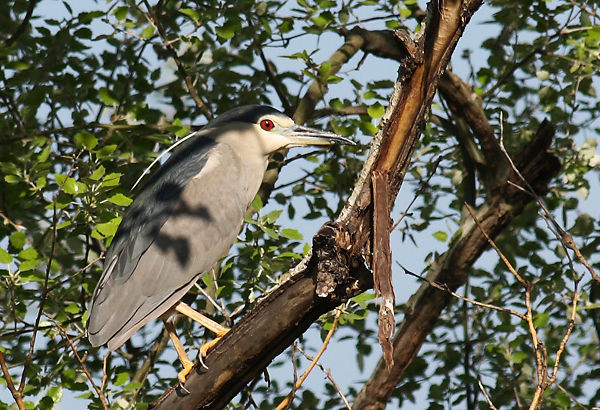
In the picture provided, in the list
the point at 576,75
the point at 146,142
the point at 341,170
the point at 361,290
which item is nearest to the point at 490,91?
the point at 576,75

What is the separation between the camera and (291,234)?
4012 millimetres

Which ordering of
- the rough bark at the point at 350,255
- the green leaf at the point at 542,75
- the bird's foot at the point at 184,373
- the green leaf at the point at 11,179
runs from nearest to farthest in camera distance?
the rough bark at the point at 350,255 < the bird's foot at the point at 184,373 < the green leaf at the point at 11,179 < the green leaf at the point at 542,75

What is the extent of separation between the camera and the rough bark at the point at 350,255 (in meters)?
A: 2.58

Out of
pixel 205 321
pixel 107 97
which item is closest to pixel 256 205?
pixel 205 321

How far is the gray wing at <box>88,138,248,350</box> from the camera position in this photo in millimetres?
3648

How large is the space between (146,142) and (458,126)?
1.91 m

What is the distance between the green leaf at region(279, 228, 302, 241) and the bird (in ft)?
0.87

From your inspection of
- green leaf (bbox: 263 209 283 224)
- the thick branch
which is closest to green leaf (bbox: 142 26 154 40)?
green leaf (bbox: 263 209 283 224)

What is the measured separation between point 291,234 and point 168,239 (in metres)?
0.58

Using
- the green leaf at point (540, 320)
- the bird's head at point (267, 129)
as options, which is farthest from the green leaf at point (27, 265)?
the green leaf at point (540, 320)

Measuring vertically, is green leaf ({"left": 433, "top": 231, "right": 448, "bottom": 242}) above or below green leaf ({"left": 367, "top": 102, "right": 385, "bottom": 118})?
below

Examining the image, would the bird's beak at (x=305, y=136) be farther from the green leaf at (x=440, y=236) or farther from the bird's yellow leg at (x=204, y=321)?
the bird's yellow leg at (x=204, y=321)

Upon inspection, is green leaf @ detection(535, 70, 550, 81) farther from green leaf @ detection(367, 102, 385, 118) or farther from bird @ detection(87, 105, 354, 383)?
bird @ detection(87, 105, 354, 383)

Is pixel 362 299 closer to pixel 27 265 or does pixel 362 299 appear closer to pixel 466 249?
pixel 466 249
